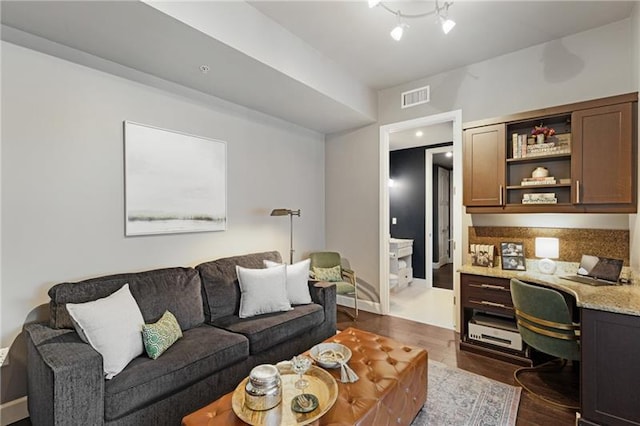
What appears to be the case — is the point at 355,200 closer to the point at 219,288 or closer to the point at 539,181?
the point at 539,181

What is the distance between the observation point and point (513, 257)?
311 centimetres

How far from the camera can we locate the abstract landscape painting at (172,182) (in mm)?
2723

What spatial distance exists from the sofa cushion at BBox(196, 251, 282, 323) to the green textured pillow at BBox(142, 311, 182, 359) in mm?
499

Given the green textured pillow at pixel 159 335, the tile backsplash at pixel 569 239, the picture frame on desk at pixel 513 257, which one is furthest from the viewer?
the picture frame on desk at pixel 513 257

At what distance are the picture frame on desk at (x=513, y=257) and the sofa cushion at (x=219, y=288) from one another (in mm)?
2688

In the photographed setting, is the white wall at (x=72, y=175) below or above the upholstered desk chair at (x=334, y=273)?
above

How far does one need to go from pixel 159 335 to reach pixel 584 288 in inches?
121

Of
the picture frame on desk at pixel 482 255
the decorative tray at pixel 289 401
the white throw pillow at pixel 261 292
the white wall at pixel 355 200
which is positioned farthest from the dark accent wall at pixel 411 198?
the decorative tray at pixel 289 401

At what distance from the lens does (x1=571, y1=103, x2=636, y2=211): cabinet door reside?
2486mm

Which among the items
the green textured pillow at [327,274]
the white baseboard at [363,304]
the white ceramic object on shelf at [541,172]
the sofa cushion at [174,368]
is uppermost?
the white ceramic object on shelf at [541,172]

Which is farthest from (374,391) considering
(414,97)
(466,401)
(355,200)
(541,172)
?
(414,97)

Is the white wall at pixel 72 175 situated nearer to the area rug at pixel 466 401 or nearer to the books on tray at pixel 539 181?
the area rug at pixel 466 401

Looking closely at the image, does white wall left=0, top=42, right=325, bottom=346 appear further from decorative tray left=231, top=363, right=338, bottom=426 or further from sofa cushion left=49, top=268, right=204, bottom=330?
decorative tray left=231, top=363, right=338, bottom=426

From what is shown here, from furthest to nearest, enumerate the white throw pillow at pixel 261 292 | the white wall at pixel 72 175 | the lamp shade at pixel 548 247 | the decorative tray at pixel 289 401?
the lamp shade at pixel 548 247
the white throw pillow at pixel 261 292
the white wall at pixel 72 175
the decorative tray at pixel 289 401
